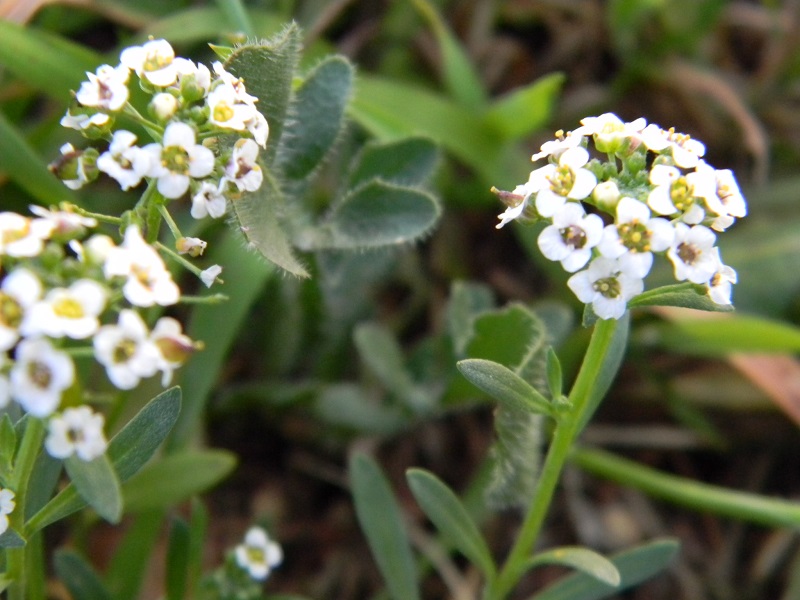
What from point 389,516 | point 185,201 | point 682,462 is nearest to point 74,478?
point 389,516

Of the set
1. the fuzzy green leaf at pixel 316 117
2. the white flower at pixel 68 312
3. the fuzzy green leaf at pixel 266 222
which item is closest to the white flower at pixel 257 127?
the fuzzy green leaf at pixel 266 222

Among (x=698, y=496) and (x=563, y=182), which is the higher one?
(x=563, y=182)

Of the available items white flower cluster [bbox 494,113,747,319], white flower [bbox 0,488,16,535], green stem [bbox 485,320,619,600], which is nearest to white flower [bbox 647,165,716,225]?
white flower cluster [bbox 494,113,747,319]

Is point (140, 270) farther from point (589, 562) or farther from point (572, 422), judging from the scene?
point (589, 562)

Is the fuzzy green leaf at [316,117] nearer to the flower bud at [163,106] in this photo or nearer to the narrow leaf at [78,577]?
the flower bud at [163,106]

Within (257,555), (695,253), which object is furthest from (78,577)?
(695,253)

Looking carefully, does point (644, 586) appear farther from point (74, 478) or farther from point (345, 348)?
point (74, 478)

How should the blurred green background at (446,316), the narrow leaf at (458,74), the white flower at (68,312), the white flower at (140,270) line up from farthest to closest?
the narrow leaf at (458,74), the blurred green background at (446,316), the white flower at (140,270), the white flower at (68,312)
